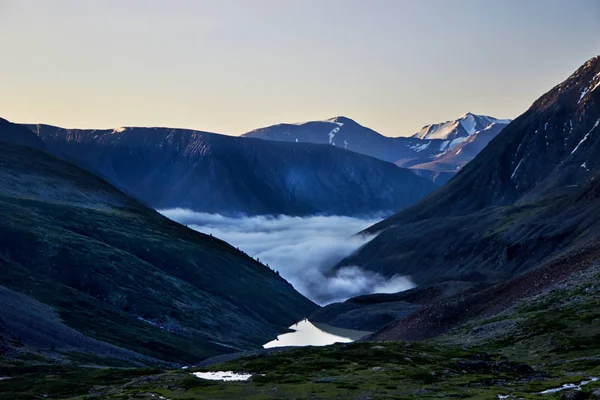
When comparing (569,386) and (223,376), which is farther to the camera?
(223,376)

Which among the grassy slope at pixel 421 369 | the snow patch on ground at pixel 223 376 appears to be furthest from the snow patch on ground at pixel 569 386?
the snow patch on ground at pixel 223 376

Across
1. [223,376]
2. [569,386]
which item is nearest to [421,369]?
[223,376]

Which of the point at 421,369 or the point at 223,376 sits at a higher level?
the point at 421,369

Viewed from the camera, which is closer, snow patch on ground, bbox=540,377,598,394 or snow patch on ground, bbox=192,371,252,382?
snow patch on ground, bbox=540,377,598,394

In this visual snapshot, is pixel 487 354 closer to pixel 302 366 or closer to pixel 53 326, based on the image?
pixel 302 366

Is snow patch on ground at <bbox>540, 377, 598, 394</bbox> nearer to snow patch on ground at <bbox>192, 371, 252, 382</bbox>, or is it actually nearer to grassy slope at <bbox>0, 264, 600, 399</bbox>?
grassy slope at <bbox>0, 264, 600, 399</bbox>

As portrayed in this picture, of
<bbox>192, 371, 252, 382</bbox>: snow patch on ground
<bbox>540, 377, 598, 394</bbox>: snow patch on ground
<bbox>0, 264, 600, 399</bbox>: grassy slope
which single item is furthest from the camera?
<bbox>192, 371, 252, 382</bbox>: snow patch on ground

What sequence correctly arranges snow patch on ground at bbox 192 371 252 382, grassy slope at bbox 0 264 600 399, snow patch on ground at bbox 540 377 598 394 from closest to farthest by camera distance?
snow patch on ground at bbox 540 377 598 394 → grassy slope at bbox 0 264 600 399 → snow patch on ground at bbox 192 371 252 382

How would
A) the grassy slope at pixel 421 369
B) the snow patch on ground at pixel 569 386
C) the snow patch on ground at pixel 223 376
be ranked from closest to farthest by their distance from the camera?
the snow patch on ground at pixel 569 386 < the grassy slope at pixel 421 369 < the snow patch on ground at pixel 223 376

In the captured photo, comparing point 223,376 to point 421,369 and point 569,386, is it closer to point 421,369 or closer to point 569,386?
point 421,369

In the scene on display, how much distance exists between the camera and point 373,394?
86.2m

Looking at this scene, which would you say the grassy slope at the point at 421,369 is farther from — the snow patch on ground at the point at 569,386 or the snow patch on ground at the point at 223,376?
the snow patch on ground at the point at 223,376

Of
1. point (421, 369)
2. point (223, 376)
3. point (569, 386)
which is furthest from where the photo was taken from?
point (223, 376)

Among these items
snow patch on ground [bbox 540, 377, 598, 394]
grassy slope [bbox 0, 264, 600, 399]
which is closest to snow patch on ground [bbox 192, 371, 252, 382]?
grassy slope [bbox 0, 264, 600, 399]
